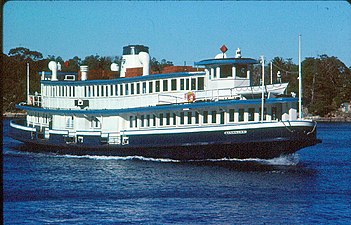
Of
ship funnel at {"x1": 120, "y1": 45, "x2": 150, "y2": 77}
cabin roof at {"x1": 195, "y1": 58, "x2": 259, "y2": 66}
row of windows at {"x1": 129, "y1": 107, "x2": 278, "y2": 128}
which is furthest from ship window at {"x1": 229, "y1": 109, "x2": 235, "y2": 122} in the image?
ship funnel at {"x1": 120, "y1": 45, "x2": 150, "y2": 77}

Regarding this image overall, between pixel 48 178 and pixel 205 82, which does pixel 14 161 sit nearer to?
pixel 48 178

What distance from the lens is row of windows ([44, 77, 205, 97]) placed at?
38156 millimetres

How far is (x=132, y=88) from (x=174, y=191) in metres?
14.0

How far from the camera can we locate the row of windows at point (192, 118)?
3453cm

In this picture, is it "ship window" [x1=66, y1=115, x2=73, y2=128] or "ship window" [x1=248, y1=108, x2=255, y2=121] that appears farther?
"ship window" [x1=66, y1=115, x2=73, y2=128]

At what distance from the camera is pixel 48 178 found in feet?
108

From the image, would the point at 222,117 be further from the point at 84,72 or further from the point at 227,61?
the point at 84,72

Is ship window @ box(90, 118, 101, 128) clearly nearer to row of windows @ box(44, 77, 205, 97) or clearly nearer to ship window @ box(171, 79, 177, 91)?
row of windows @ box(44, 77, 205, 97)

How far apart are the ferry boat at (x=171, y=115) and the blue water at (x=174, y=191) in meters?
1.07

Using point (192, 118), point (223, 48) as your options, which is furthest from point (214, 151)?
point (223, 48)

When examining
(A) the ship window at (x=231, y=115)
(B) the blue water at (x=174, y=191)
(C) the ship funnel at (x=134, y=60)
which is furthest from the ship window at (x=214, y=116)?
(C) the ship funnel at (x=134, y=60)

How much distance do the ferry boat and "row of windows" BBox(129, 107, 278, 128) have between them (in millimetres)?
56

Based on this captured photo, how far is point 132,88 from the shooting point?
41.2 m

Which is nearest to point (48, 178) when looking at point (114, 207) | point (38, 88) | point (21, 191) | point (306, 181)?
point (21, 191)
